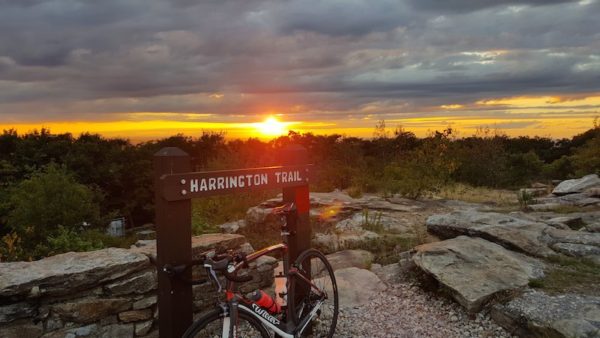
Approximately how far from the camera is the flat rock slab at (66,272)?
3352mm

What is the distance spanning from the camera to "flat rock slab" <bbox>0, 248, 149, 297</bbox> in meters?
3.35

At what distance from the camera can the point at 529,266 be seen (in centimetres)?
535

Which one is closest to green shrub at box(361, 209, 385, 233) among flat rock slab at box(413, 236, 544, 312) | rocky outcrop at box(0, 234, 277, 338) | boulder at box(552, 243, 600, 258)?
flat rock slab at box(413, 236, 544, 312)

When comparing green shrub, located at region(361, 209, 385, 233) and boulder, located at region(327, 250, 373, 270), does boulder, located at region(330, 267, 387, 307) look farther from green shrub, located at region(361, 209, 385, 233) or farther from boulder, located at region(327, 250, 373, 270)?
green shrub, located at region(361, 209, 385, 233)

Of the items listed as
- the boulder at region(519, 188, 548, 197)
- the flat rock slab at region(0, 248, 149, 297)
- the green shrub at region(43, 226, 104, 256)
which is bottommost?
the boulder at region(519, 188, 548, 197)

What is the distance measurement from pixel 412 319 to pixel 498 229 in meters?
2.40

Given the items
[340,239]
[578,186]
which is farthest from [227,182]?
[578,186]

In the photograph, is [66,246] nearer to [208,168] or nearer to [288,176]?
[288,176]

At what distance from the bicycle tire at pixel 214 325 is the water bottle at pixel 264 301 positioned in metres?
0.15

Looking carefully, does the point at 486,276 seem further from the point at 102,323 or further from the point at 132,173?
the point at 132,173

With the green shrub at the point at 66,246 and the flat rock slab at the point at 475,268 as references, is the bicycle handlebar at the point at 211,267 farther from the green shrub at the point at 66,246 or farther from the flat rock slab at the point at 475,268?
the green shrub at the point at 66,246

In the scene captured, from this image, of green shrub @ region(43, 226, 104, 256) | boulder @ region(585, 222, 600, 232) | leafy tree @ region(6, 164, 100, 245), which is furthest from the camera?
leafy tree @ region(6, 164, 100, 245)

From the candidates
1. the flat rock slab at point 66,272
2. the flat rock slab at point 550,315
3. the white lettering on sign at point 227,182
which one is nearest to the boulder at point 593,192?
the flat rock slab at point 550,315

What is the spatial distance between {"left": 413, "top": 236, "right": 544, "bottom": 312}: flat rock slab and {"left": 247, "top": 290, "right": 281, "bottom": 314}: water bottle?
212 cm
